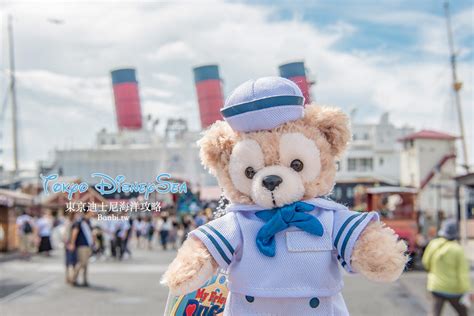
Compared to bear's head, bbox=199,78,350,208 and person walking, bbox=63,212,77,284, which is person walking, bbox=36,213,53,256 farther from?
bear's head, bbox=199,78,350,208

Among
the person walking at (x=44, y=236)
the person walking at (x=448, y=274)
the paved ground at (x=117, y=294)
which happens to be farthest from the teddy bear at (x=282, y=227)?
the person walking at (x=44, y=236)

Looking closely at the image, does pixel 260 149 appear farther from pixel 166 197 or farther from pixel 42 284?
pixel 42 284

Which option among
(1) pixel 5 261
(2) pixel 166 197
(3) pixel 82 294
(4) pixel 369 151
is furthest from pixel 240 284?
(4) pixel 369 151

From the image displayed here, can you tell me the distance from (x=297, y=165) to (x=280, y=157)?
0.08 meters

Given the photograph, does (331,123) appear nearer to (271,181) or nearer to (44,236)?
(271,181)

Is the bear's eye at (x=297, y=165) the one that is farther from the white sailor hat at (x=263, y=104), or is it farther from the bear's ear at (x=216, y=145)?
the bear's ear at (x=216, y=145)

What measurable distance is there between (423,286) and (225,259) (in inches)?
372

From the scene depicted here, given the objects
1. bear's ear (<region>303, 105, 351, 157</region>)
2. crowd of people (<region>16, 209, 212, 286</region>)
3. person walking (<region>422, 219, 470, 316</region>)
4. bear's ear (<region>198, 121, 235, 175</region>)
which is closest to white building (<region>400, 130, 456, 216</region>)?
crowd of people (<region>16, 209, 212, 286</region>)

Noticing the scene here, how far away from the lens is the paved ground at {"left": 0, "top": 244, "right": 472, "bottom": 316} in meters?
8.46

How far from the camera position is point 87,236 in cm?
1048

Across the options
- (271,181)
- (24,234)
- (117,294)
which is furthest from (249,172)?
(24,234)

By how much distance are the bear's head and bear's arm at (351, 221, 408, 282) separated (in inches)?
12.6

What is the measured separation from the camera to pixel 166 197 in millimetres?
3336

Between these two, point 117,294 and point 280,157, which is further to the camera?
point 117,294
